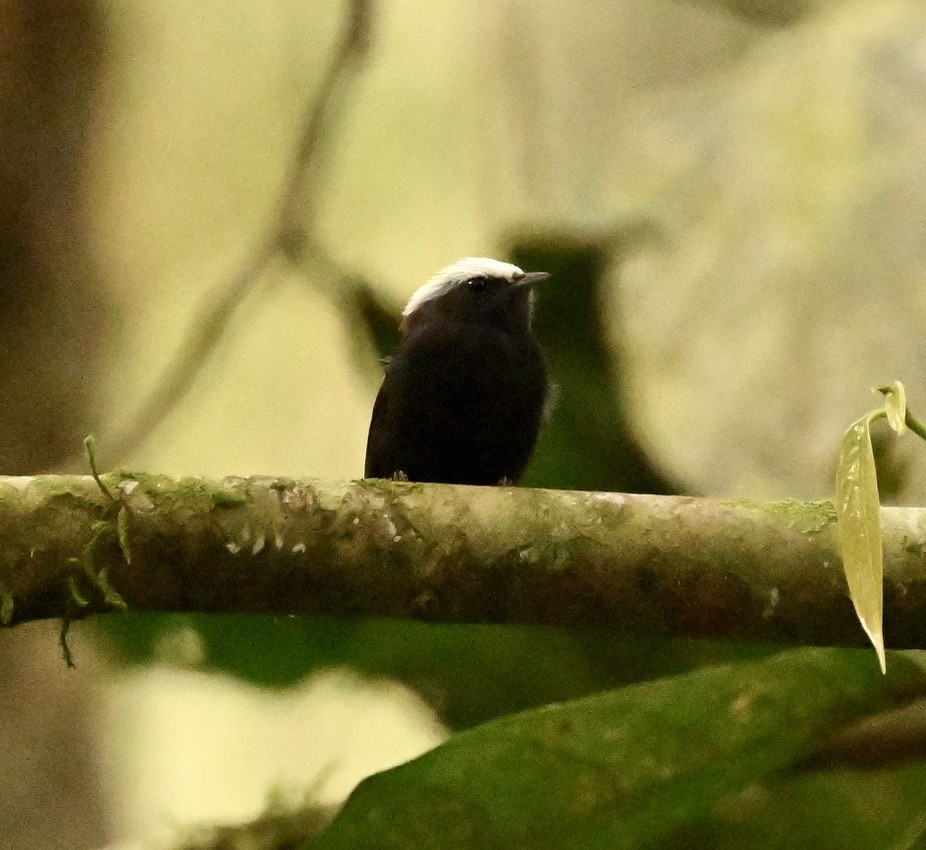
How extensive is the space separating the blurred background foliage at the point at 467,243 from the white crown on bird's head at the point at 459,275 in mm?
68

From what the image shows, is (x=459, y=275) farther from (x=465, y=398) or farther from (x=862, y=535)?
(x=862, y=535)

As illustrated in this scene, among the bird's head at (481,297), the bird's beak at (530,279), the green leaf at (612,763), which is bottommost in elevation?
the green leaf at (612,763)

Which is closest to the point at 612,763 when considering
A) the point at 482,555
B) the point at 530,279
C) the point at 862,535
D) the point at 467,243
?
the point at 482,555

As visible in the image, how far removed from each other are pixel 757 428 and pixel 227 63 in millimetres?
1626

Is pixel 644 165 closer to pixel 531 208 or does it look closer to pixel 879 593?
pixel 531 208

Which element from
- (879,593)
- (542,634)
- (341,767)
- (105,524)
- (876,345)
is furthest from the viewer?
(341,767)

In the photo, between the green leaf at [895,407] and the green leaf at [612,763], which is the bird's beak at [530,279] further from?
the green leaf at [895,407]

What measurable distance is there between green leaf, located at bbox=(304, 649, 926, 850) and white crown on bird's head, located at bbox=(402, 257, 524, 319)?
111 cm

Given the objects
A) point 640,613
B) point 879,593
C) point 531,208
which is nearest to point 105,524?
point 640,613

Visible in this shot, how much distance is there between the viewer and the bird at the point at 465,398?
2139 mm

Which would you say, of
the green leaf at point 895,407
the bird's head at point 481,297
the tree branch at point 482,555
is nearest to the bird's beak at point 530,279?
the bird's head at point 481,297

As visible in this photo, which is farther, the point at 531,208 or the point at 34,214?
the point at 531,208

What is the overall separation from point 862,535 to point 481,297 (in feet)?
4.51

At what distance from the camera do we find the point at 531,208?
313 cm
